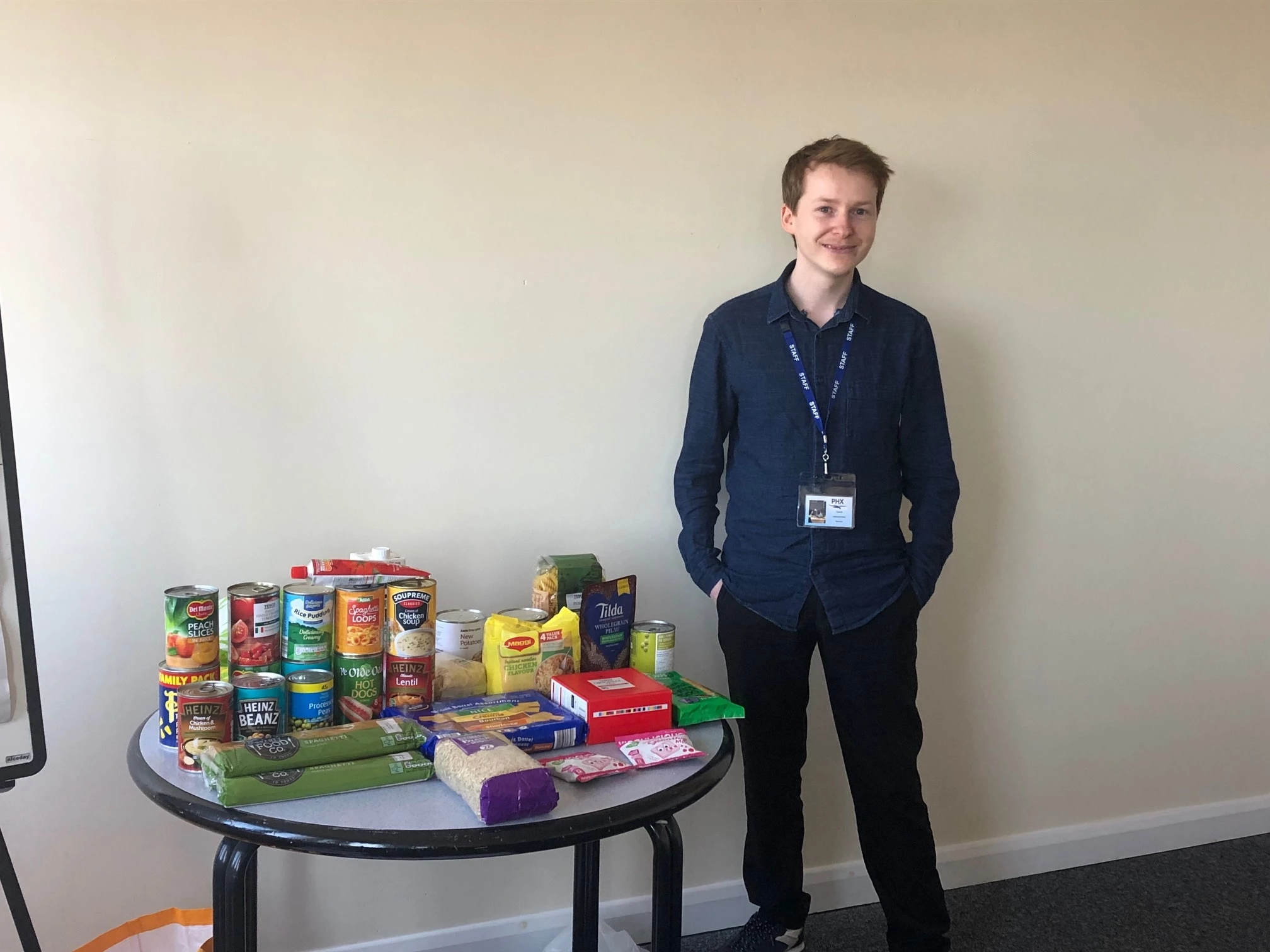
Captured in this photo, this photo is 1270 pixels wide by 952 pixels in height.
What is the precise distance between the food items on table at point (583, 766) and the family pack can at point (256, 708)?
15.8 inches

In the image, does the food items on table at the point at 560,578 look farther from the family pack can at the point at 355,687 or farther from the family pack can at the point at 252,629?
the family pack can at the point at 252,629

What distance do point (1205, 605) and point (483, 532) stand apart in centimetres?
213

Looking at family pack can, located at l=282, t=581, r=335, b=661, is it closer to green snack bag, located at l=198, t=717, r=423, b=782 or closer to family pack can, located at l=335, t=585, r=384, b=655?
family pack can, located at l=335, t=585, r=384, b=655

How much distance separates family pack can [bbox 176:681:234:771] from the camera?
1361mm

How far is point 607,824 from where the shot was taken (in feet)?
4.17

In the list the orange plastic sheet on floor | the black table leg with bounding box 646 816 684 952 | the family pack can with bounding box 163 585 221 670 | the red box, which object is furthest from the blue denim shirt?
the orange plastic sheet on floor

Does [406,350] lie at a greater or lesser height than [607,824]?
greater

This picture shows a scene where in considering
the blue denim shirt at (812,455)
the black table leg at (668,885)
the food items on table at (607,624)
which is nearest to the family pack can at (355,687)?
the food items on table at (607,624)

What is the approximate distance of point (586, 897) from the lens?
72.8 inches

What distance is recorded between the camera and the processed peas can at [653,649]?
5.77ft

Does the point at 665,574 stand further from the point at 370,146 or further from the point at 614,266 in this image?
the point at 370,146

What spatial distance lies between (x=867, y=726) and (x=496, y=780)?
1.06 m

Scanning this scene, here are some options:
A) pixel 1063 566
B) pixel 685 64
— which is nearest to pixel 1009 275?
pixel 1063 566

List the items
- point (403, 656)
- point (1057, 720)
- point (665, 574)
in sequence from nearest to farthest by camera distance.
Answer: point (403, 656) < point (665, 574) < point (1057, 720)
